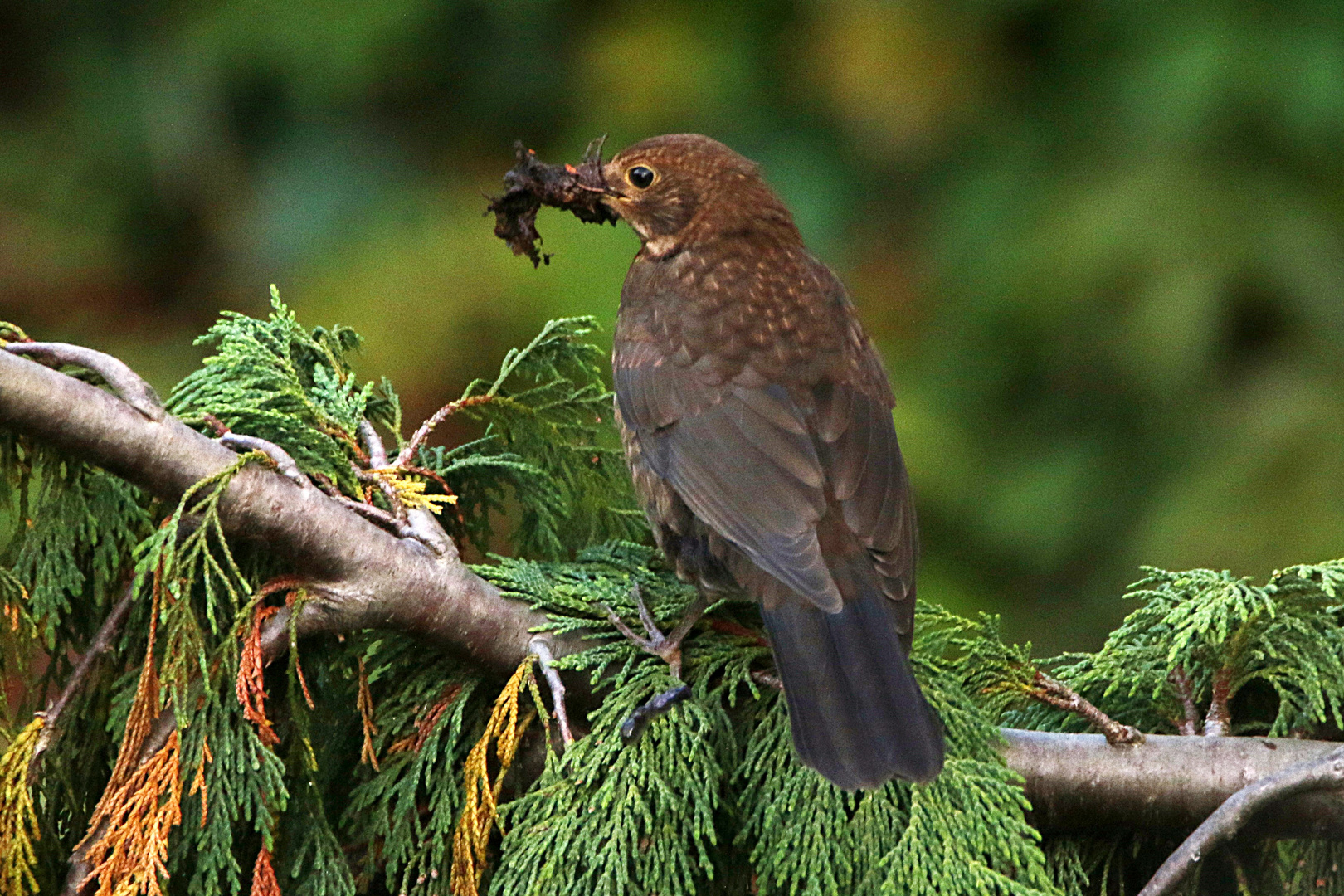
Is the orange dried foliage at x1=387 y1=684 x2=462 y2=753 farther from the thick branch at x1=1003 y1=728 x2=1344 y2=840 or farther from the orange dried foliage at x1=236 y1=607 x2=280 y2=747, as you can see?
the thick branch at x1=1003 y1=728 x2=1344 y2=840

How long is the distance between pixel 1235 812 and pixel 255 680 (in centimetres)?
102

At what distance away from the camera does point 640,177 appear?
8.19 ft

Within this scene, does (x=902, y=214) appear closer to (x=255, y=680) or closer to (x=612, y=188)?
(x=612, y=188)

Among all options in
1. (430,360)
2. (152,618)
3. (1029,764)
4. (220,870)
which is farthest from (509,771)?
(430,360)

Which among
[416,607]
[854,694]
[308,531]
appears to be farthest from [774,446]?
[308,531]

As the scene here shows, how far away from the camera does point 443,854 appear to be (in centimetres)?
166

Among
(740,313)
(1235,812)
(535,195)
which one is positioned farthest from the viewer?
(535,195)

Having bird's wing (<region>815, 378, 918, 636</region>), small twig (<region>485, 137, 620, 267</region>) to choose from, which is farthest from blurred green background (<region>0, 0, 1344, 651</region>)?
bird's wing (<region>815, 378, 918, 636</region>)

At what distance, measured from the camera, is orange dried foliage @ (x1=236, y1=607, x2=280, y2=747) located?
1.55m

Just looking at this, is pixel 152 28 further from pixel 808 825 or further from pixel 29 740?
pixel 808 825

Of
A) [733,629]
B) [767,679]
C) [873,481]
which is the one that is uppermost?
[873,481]

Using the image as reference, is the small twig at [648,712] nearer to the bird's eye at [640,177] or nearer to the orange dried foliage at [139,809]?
the orange dried foliage at [139,809]

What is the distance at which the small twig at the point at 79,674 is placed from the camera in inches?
62.6

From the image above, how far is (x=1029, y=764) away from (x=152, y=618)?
98cm
